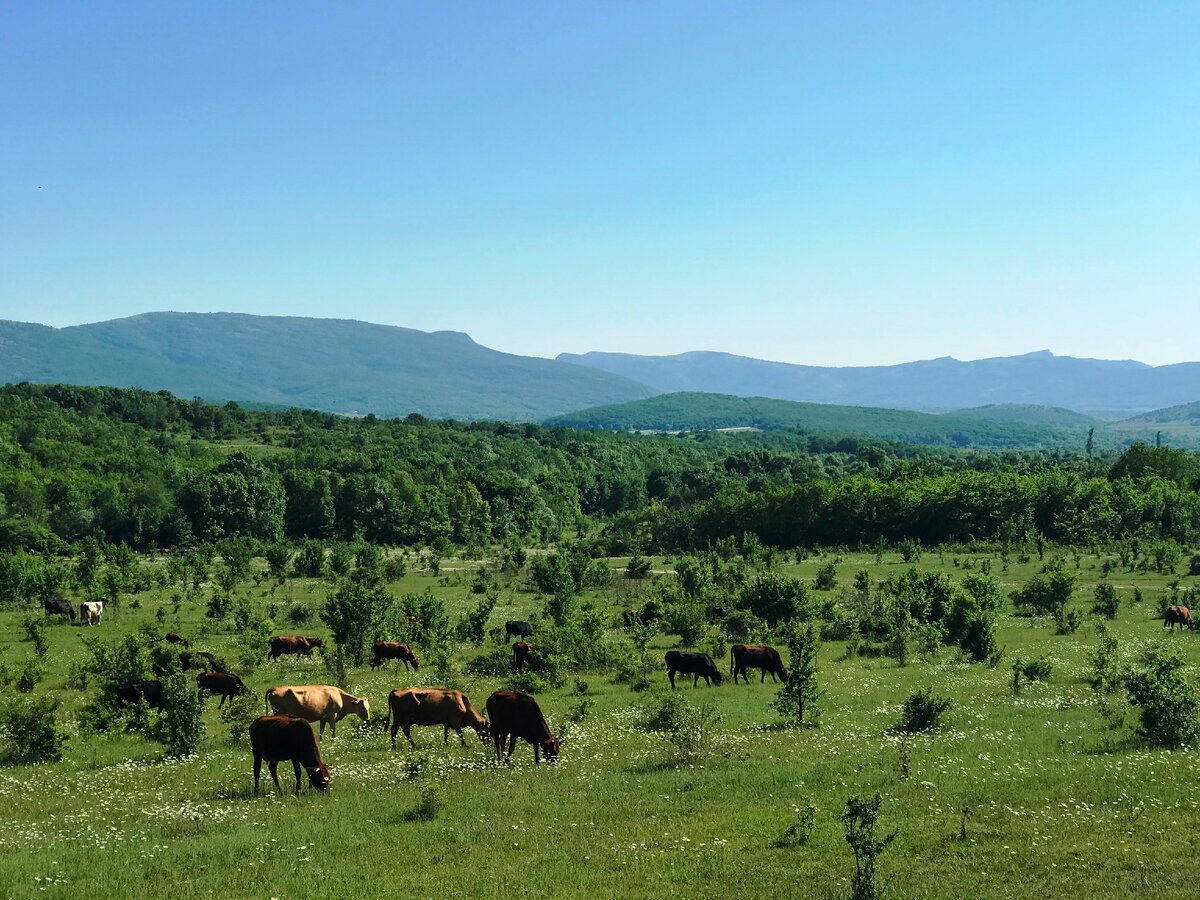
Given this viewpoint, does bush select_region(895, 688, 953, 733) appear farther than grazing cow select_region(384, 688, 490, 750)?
No

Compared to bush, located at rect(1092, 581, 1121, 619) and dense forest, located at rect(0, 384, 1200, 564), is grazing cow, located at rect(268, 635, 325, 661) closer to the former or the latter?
bush, located at rect(1092, 581, 1121, 619)

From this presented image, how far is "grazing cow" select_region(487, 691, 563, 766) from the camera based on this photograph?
2239 cm

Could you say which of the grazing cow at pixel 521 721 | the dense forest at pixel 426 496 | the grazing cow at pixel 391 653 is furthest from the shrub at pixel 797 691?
the dense forest at pixel 426 496

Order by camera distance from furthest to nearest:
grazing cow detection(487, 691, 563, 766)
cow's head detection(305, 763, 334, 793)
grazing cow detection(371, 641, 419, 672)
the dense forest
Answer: the dense forest, grazing cow detection(371, 641, 419, 672), grazing cow detection(487, 691, 563, 766), cow's head detection(305, 763, 334, 793)

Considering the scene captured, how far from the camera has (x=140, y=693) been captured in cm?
2936

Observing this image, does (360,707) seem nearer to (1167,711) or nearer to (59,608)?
(1167,711)

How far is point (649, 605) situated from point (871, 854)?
129ft

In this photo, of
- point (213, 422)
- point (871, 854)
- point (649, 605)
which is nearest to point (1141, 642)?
point (649, 605)

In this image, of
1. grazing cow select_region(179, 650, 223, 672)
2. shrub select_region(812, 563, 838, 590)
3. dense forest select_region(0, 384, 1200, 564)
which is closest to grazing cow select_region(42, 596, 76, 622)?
grazing cow select_region(179, 650, 223, 672)

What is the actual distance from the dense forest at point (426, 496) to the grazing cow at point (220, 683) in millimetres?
67213

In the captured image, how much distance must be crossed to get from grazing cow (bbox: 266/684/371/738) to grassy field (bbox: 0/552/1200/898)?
67cm

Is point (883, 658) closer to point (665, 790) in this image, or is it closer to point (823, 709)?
point (823, 709)

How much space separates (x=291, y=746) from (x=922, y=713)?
16.0 m

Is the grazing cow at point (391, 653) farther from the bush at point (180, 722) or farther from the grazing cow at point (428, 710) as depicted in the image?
the bush at point (180, 722)
